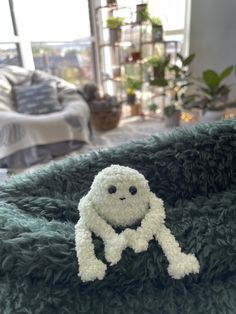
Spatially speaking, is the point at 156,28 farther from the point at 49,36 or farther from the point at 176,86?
the point at 49,36

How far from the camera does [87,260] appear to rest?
1.94 ft

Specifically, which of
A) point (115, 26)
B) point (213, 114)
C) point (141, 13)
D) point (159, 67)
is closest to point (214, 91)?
point (213, 114)

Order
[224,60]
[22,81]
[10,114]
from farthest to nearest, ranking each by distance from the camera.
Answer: [224,60] < [22,81] < [10,114]

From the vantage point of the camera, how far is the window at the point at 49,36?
137 cm

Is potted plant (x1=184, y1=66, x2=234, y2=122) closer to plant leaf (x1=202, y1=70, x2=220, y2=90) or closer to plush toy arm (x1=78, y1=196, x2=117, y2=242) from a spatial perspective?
plant leaf (x1=202, y1=70, x2=220, y2=90)

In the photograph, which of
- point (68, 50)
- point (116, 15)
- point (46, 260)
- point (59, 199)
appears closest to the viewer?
point (46, 260)

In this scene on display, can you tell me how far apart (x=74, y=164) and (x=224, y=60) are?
2.86m

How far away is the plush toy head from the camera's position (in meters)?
0.65

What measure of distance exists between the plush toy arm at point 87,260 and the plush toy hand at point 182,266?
148 millimetres

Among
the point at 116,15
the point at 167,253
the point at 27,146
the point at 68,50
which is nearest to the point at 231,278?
the point at 167,253

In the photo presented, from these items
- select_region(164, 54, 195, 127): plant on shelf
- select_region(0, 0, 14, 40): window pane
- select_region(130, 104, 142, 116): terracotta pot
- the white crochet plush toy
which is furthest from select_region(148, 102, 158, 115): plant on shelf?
the white crochet plush toy

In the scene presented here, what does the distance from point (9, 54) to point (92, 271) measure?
125cm

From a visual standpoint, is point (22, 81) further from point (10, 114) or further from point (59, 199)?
point (59, 199)

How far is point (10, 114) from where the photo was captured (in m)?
1.78
